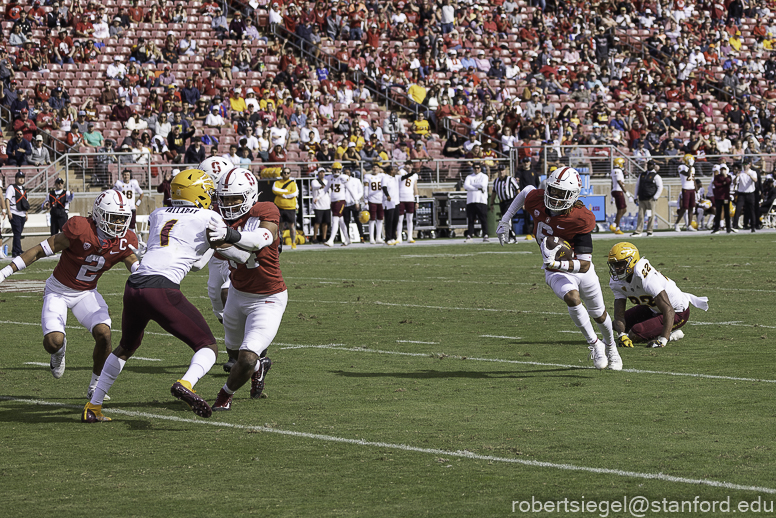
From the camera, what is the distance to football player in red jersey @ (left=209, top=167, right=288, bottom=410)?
7277 mm

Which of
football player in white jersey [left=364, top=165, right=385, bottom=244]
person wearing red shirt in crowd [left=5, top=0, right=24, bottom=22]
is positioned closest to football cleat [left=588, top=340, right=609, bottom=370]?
football player in white jersey [left=364, top=165, right=385, bottom=244]

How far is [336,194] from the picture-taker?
84.4ft

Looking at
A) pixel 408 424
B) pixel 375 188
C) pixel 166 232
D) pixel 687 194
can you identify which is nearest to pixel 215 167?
pixel 166 232

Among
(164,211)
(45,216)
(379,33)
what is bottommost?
(45,216)

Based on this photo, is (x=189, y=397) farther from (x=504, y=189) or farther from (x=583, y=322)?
(x=504, y=189)

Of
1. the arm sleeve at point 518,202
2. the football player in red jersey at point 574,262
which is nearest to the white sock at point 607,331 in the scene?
the football player in red jersey at point 574,262

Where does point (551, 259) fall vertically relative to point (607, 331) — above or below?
above

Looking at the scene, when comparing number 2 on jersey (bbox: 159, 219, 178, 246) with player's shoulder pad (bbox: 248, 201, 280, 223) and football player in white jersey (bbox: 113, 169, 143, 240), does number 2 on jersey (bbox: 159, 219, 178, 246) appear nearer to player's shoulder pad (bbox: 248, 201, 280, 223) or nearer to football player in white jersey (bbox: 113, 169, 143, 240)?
player's shoulder pad (bbox: 248, 201, 280, 223)

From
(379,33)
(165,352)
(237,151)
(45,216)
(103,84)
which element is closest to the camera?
(165,352)

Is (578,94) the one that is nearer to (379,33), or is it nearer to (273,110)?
(379,33)

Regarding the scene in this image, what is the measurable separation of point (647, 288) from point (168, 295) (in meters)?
5.09

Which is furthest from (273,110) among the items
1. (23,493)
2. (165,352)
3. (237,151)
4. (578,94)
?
(23,493)

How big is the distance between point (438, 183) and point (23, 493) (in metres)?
24.5

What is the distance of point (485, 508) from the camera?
200 inches
